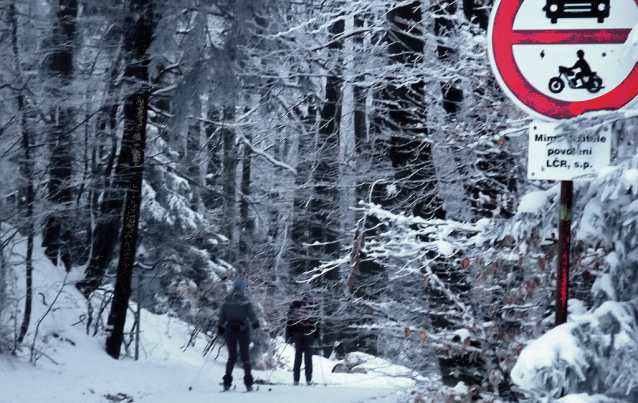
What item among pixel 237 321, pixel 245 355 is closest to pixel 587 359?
pixel 245 355

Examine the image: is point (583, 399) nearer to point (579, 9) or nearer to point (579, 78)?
point (579, 78)

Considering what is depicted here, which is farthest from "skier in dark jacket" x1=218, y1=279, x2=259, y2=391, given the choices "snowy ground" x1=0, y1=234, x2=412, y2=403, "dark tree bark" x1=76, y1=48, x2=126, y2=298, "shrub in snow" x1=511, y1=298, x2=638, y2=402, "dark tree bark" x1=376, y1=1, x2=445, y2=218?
"shrub in snow" x1=511, y1=298, x2=638, y2=402

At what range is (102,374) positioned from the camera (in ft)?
48.8

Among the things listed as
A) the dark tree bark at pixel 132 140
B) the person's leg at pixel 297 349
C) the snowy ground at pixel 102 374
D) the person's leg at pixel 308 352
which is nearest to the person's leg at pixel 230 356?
the snowy ground at pixel 102 374

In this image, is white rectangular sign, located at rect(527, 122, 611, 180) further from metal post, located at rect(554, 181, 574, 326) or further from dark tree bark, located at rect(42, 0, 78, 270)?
dark tree bark, located at rect(42, 0, 78, 270)

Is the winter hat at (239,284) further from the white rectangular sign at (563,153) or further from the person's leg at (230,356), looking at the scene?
the white rectangular sign at (563,153)

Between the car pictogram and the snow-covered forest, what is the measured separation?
0.87 ft

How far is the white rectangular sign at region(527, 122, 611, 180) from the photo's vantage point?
3.63 m

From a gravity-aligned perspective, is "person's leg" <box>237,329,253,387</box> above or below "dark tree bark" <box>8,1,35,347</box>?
below

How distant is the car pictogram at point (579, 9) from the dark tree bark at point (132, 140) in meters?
11.7

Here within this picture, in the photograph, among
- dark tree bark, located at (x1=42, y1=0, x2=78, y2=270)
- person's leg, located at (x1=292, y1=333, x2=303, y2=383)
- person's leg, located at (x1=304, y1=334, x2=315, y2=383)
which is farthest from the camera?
person's leg, located at (x1=304, y1=334, x2=315, y2=383)

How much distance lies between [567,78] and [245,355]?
11.9 meters

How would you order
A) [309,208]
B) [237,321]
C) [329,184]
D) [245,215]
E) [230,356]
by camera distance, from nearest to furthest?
1. [329,184]
2. [230,356]
3. [237,321]
4. [309,208]
5. [245,215]

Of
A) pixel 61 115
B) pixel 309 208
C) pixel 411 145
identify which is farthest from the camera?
pixel 309 208
